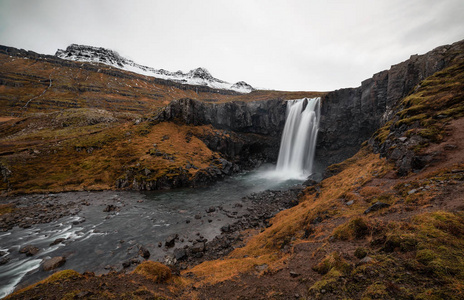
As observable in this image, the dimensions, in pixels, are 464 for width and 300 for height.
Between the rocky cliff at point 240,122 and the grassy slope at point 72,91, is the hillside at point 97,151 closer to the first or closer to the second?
the rocky cliff at point 240,122

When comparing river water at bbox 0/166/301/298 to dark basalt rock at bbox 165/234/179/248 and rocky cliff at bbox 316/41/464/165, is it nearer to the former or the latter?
dark basalt rock at bbox 165/234/179/248

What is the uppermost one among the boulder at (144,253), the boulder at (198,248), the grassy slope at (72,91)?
the grassy slope at (72,91)

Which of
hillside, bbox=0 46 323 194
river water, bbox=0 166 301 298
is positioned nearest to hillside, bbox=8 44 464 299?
river water, bbox=0 166 301 298

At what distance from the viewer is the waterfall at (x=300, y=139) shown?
60094mm

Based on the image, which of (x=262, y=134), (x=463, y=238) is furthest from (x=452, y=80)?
(x=262, y=134)

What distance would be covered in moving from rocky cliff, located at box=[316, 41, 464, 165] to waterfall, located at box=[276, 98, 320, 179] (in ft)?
8.53

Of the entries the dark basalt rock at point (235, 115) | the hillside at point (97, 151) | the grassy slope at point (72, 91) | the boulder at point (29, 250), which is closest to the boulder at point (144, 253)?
the boulder at point (29, 250)

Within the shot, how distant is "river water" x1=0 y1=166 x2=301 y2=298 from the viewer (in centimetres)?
1630

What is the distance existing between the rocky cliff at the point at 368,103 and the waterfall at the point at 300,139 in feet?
8.53

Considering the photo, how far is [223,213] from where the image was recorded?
92.5 feet

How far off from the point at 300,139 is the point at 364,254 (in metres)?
58.9

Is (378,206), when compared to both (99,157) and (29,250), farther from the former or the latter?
(99,157)

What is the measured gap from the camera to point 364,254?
24.6 feet

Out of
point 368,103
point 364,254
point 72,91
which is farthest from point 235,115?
point 72,91
